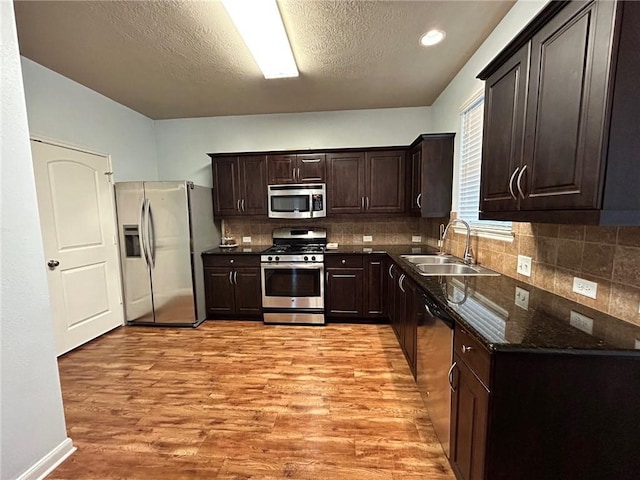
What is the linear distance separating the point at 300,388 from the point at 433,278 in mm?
1351

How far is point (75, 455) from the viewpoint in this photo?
163 centimetres

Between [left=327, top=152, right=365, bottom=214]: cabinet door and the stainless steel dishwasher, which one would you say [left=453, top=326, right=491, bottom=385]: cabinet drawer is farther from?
[left=327, top=152, right=365, bottom=214]: cabinet door

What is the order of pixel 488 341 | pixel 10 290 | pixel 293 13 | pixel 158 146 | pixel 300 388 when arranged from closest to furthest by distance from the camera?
pixel 488 341 → pixel 10 290 → pixel 293 13 → pixel 300 388 → pixel 158 146

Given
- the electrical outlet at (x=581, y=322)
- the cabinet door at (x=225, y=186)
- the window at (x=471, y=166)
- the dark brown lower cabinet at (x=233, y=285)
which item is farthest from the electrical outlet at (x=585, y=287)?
the cabinet door at (x=225, y=186)

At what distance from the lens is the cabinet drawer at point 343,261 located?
3.37 metres

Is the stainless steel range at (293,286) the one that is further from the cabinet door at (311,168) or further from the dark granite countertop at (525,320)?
the dark granite countertop at (525,320)

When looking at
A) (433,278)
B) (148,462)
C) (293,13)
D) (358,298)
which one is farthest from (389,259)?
(148,462)

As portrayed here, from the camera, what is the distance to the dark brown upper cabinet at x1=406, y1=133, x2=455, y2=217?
296cm

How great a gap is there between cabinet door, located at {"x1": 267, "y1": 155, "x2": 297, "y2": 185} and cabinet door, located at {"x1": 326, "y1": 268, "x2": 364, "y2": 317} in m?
1.36

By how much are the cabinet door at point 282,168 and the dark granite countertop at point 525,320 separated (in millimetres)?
2473

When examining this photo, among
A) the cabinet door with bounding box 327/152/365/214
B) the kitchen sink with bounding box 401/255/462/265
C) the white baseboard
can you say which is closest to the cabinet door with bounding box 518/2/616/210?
the kitchen sink with bounding box 401/255/462/265

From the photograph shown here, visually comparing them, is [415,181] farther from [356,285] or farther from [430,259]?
[356,285]

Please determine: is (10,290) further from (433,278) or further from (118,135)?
(118,135)

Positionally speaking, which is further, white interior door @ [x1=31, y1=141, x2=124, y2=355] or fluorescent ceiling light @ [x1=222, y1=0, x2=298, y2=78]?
white interior door @ [x1=31, y1=141, x2=124, y2=355]
